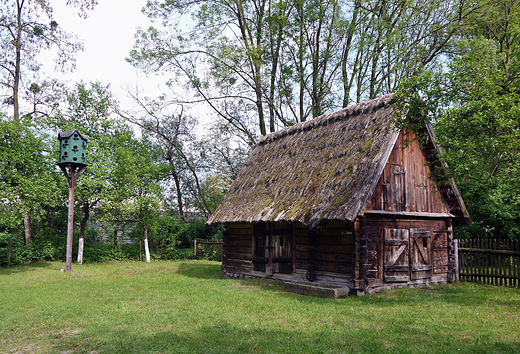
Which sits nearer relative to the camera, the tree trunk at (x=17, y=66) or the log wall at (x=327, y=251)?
the log wall at (x=327, y=251)

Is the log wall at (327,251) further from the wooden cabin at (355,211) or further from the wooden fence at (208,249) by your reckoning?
the wooden fence at (208,249)

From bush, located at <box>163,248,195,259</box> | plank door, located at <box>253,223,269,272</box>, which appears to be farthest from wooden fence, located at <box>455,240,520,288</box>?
bush, located at <box>163,248,195,259</box>

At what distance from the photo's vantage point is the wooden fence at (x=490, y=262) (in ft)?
42.9

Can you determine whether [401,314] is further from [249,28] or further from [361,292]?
[249,28]

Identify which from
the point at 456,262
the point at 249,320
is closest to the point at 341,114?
the point at 456,262

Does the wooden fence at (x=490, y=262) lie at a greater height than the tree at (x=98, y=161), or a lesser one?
lesser

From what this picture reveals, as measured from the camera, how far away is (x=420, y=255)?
13602 millimetres

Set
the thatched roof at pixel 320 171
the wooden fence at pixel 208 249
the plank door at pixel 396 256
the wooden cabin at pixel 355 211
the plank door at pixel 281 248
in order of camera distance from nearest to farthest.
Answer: the thatched roof at pixel 320 171, the wooden cabin at pixel 355 211, the plank door at pixel 396 256, the plank door at pixel 281 248, the wooden fence at pixel 208 249

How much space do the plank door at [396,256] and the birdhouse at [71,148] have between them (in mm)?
13211

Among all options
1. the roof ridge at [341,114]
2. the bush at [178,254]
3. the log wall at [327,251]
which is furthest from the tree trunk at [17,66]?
the log wall at [327,251]

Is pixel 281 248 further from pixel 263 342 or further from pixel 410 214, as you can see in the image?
pixel 263 342

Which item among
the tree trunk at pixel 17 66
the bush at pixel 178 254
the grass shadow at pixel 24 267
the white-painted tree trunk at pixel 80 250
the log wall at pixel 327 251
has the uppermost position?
the tree trunk at pixel 17 66

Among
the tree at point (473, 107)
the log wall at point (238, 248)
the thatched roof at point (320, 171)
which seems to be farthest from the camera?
the log wall at point (238, 248)

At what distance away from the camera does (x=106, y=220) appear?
2262cm
